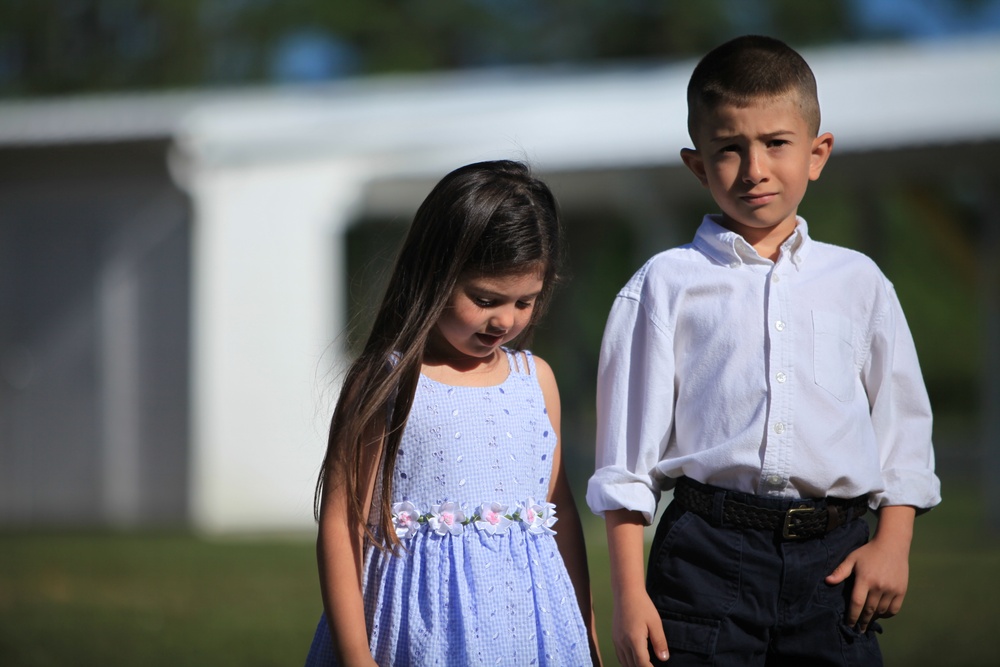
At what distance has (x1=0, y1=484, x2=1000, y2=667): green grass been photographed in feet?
16.7

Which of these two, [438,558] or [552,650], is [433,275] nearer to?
[438,558]

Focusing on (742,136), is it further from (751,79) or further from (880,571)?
(880,571)

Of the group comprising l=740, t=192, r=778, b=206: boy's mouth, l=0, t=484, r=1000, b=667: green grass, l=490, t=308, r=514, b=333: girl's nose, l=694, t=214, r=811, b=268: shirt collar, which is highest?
l=740, t=192, r=778, b=206: boy's mouth

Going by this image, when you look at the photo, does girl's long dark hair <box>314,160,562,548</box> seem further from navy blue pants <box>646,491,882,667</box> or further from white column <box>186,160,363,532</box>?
white column <box>186,160,363,532</box>

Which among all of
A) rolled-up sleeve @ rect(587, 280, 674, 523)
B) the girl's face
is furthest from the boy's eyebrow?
the girl's face

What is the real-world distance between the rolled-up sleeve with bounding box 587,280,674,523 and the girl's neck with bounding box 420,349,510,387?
251mm

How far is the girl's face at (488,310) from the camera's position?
2.33 m

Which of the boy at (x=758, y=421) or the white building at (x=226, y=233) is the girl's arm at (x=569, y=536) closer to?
the boy at (x=758, y=421)

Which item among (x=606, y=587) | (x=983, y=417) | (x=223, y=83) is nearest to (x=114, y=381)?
(x=606, y=587)

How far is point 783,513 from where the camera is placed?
222cm

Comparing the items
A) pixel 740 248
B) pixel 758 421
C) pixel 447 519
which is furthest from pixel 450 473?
pixel 740 248

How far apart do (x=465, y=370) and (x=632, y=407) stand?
36cm

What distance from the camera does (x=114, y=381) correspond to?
1058 centimetres

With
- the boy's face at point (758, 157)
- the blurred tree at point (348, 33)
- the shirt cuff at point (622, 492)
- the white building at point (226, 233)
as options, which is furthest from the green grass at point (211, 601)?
the blurred tree at point (348, 33)
